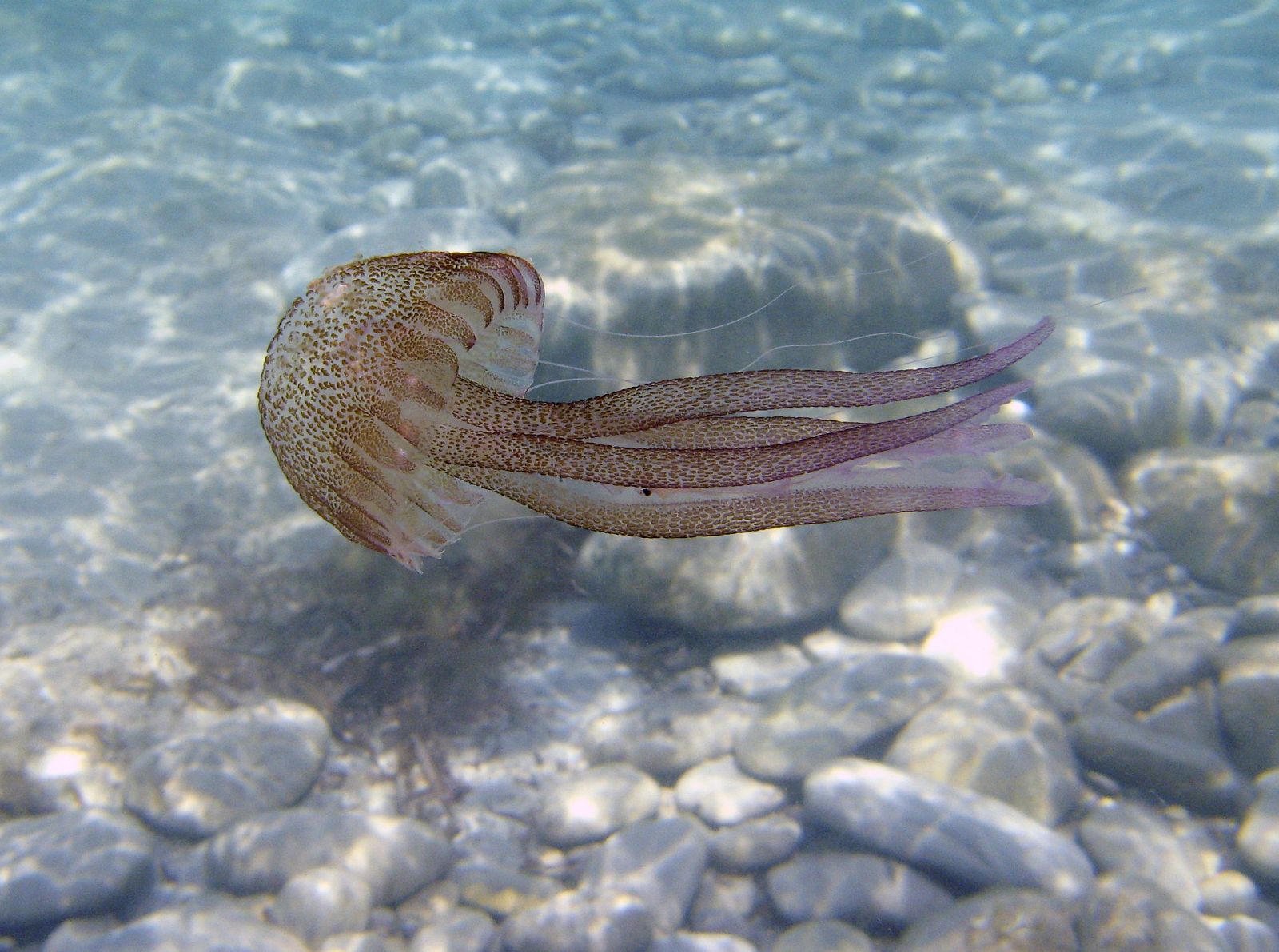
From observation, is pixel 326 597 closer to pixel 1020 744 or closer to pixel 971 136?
pixel 1020 744

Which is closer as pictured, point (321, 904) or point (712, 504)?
point (712, 504)

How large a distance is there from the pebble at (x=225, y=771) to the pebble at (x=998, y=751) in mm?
3771

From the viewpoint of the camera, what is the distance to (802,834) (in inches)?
169

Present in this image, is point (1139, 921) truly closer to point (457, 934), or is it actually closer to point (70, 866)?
point (457, 934)

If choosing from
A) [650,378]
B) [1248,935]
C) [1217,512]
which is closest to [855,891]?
[1248,935]

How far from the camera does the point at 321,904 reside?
373cm

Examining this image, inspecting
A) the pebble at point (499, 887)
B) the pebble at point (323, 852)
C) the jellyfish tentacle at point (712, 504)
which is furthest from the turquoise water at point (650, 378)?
the pebble at point (499, 887)

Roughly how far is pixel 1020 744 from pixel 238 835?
183 inches

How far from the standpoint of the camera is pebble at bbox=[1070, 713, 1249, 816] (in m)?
4.24

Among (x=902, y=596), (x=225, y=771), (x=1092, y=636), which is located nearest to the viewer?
(x=225, y=771)

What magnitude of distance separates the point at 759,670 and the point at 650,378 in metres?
2.59

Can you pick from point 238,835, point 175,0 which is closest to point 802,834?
point 238,835

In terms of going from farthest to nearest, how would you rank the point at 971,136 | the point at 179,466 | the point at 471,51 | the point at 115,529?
the point at 471,51 → the point at 971,136 → the point at 179,466 → the point at 115,529

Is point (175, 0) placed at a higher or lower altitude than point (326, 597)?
higher
